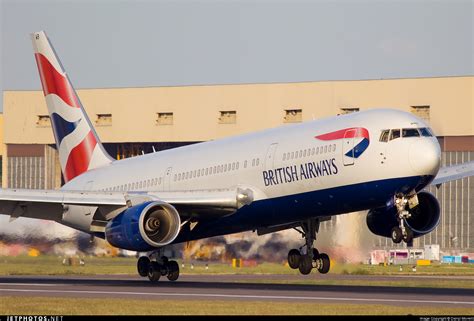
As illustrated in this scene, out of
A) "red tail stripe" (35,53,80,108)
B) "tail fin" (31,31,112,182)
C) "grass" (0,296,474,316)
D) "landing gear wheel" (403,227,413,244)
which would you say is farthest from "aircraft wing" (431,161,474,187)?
"red tail stripe" (35,53,80,108)

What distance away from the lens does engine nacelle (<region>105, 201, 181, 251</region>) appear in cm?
3853

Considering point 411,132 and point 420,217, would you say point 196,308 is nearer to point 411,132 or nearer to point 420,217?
point 411,132

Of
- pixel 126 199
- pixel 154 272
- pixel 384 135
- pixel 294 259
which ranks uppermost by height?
pixel 384 135

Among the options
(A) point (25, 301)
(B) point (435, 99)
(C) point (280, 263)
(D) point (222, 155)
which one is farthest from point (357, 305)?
(B) point (435, 99)

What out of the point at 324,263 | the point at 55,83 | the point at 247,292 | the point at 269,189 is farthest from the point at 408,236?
the point at 55,83

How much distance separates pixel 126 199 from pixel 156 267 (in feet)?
15.1

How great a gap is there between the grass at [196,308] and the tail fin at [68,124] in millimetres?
19228

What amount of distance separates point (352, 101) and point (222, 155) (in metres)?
44.6

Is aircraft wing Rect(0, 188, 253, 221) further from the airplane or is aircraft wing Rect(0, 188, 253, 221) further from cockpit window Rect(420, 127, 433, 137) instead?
cockpit window Rect(420, 127, 433, 137)

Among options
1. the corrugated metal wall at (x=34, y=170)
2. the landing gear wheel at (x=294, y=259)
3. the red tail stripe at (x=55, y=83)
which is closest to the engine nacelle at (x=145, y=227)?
the landing gear wheel at (x=294, y=259)

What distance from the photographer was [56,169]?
95.6 meters

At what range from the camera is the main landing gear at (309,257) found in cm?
4250

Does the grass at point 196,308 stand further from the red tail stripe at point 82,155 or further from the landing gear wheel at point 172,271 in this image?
the red tail stripe at point 82,155

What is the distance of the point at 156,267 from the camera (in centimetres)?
4447
